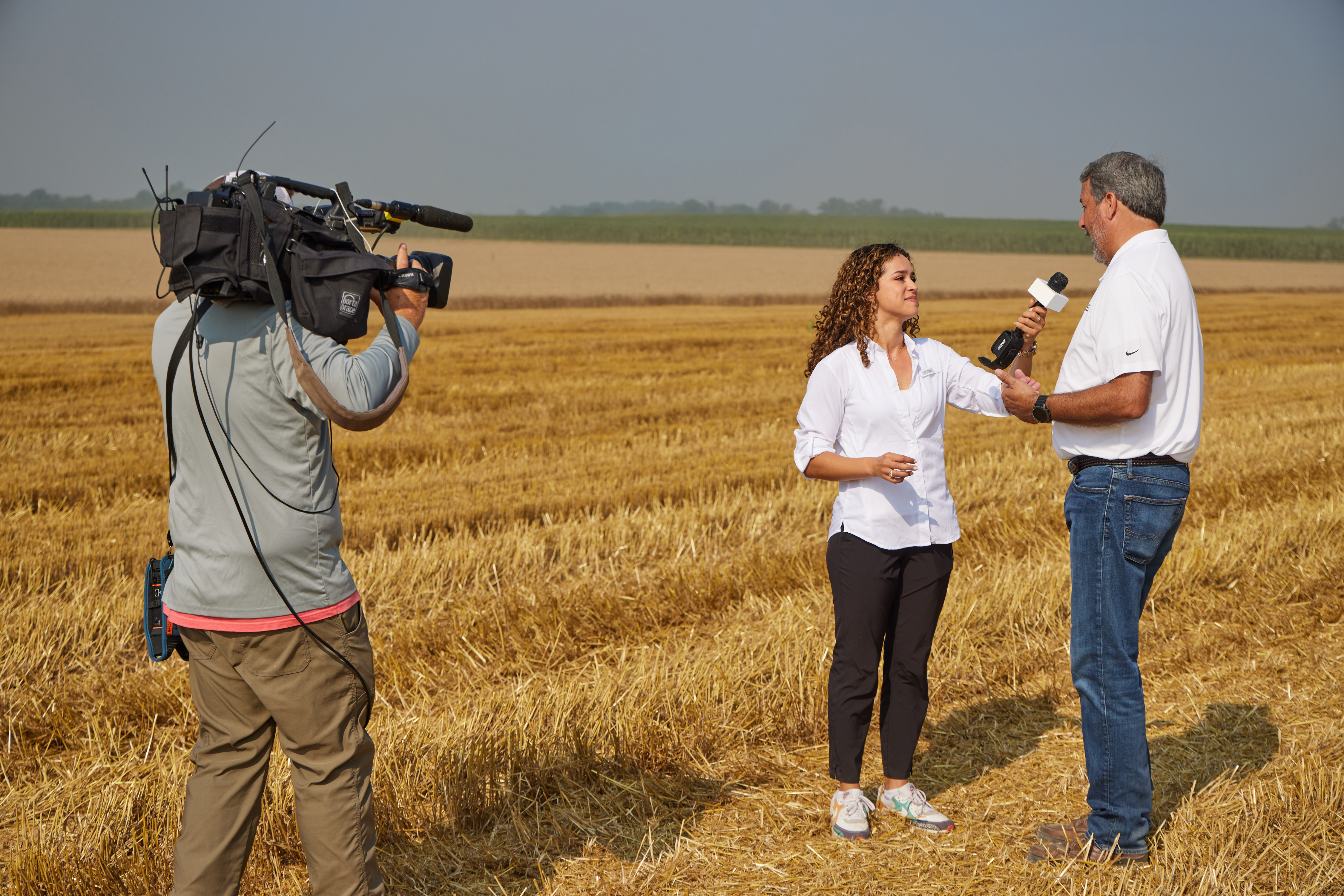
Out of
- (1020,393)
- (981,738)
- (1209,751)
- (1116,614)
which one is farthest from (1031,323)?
(1209,751)

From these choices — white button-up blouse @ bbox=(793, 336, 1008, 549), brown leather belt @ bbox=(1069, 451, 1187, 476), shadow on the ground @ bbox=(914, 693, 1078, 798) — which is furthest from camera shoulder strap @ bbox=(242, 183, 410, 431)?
shadow on the ground @ bbox=(914, 693, 1078, 798)

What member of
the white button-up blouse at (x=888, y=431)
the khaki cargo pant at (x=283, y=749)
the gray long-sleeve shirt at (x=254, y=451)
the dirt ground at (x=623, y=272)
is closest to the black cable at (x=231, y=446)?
the gray long-sleeve shirt at (x=254, y=451)

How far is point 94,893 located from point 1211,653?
5.53 metres

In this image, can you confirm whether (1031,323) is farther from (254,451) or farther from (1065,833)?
(254,451)

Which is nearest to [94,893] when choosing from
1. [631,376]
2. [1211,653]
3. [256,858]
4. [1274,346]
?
[256,858]

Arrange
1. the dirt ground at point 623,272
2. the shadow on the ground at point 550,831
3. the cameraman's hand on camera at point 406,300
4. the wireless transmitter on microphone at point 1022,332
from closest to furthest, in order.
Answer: the cameraman's hand on camera at point 406,300, the shadow on the ground at point 550,831, the wireless transmitter on microphone at point 1022,332, the dirt ground at point 623,272

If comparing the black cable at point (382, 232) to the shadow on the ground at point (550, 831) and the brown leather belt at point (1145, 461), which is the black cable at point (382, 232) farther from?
the brown leather belt at point (1145, 461)

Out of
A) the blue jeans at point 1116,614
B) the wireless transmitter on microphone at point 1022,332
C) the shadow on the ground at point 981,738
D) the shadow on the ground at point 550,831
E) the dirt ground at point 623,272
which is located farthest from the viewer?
the dirt ground at point 623,272

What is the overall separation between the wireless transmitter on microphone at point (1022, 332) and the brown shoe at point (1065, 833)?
1727 mm

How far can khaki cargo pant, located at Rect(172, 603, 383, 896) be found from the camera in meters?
2.77

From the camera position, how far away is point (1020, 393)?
12.4 feet

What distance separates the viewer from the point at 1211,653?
579 cm

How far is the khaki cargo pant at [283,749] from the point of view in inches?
109

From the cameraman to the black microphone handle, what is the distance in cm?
44
